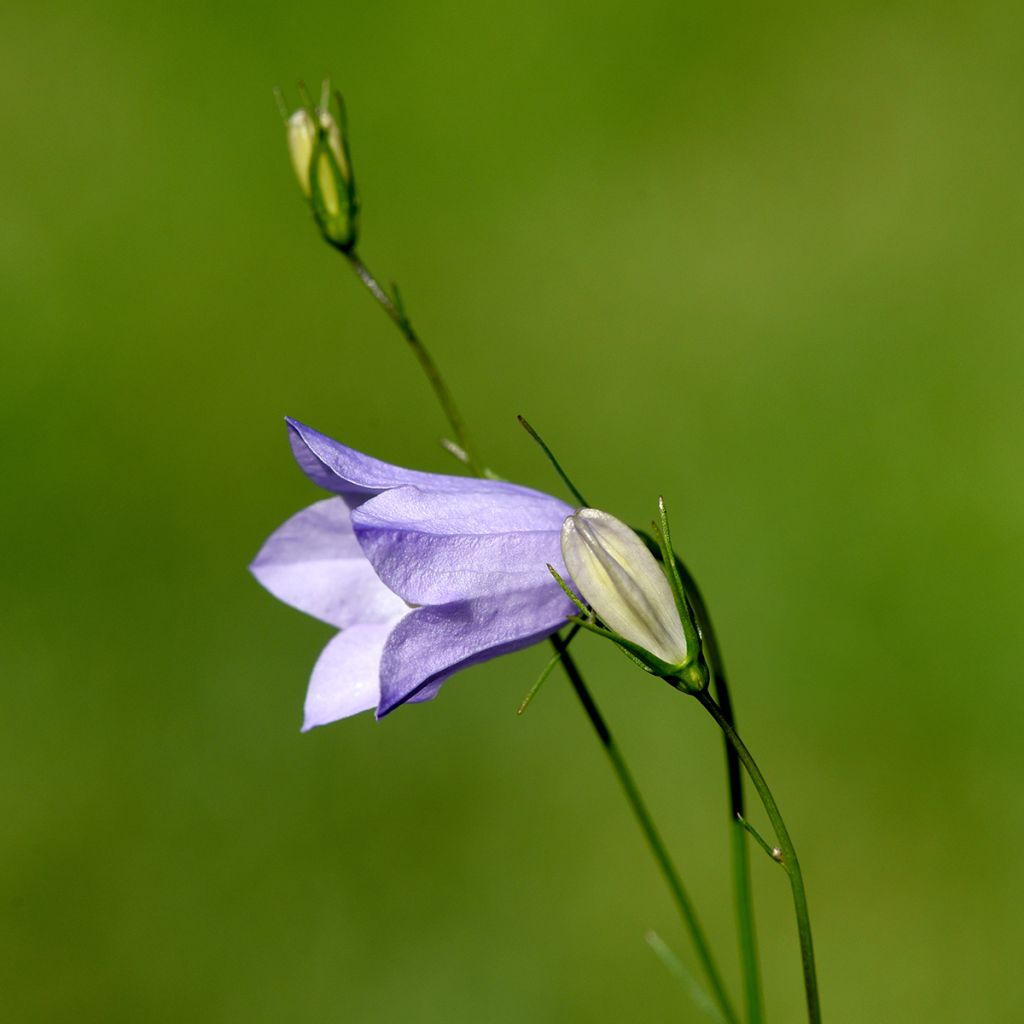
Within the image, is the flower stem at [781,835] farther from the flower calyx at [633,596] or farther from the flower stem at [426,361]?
the flower stem at [426,361]

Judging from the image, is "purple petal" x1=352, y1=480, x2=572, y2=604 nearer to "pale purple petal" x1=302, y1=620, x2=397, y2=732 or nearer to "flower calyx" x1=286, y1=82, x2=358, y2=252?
"pale purple petal" x1=302, y1=620, x2=397, y2=732

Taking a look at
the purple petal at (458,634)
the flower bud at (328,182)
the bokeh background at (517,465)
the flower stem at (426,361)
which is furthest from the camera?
the bokeh background at (517,465)

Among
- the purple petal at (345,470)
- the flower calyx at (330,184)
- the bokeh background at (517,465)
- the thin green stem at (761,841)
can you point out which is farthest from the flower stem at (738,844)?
the bokeh background at (517,465)

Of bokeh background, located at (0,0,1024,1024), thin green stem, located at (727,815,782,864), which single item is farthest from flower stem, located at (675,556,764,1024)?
bokeh background, located at (0,0,1024,1024)

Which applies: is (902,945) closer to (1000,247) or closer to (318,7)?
(1000,247)

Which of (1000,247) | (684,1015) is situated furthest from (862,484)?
(684,1015)

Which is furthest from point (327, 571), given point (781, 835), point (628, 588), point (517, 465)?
point (517, 465)

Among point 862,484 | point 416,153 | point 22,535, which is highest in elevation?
point 416,153
